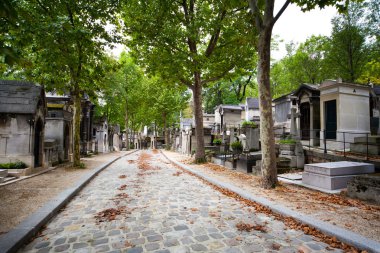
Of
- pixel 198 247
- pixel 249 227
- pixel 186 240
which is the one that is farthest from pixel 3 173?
pixel 249 227

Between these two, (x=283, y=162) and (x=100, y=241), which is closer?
(x=100, y=241)

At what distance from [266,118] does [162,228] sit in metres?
5.02

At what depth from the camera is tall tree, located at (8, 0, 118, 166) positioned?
946cm

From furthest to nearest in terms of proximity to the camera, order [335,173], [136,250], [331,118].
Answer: [331,118], [335,173], [136,250]

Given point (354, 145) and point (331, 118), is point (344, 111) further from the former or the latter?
point (354, 145)

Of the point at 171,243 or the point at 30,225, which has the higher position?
the point at 30,225

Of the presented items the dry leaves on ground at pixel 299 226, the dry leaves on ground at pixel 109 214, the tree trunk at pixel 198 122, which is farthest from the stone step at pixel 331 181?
the tree trunk at pixel 198 122

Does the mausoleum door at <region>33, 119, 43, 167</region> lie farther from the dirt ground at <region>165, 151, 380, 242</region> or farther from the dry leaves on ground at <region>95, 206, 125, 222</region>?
the dirt ground at <region>165, 151, 380, 242</region>

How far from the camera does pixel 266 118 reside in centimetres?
747

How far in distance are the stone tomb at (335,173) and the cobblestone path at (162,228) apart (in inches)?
119

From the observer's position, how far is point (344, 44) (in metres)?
22.0

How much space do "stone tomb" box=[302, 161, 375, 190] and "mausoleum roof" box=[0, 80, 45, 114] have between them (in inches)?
480

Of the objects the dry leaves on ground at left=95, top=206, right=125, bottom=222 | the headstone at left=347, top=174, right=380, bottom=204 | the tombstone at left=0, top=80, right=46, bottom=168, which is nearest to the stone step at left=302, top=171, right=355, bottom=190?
the headstone at left=347, top=174, right=380, bottom=204

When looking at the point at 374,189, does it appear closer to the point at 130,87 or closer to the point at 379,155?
the point at 379,155
